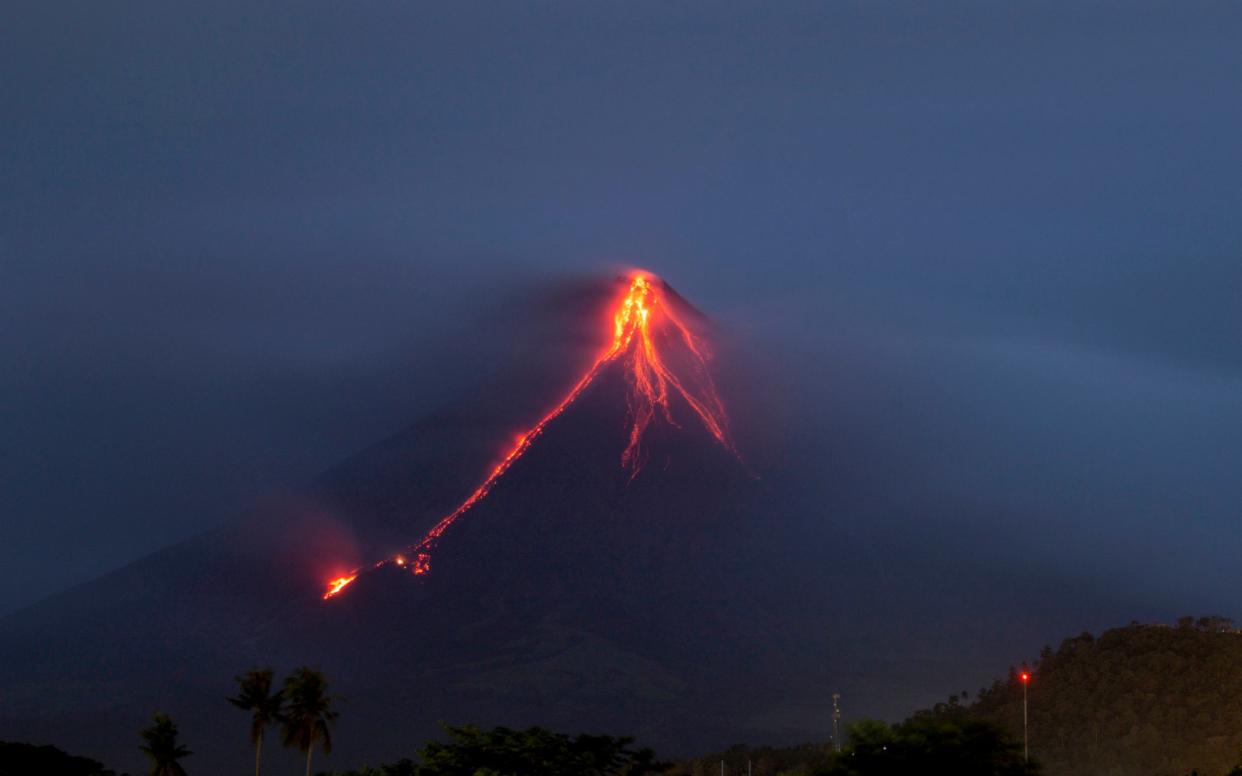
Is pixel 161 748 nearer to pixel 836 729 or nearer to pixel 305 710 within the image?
pixel 305 710

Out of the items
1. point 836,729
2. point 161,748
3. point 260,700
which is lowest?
point 161,748

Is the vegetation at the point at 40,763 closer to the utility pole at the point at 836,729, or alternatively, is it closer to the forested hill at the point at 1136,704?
the utility pole at the point at 836,729

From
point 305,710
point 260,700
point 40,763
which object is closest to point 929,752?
point 305,710

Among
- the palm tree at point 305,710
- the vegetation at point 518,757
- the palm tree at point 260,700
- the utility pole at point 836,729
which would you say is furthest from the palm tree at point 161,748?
the utility pole at point 836,729

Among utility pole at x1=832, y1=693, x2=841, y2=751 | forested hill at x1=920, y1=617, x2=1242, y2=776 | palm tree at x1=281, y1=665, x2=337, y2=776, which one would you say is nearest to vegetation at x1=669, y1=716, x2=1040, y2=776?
palm tree at x1=281, y1=665, x2=337, y2=776

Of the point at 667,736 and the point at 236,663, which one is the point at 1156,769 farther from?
the point at 236,663

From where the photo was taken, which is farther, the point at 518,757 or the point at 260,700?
the point at 260,700

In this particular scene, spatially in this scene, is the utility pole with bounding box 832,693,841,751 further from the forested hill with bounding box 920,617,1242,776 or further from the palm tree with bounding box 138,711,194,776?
the palm tree with bounding box 138,711,194,776
